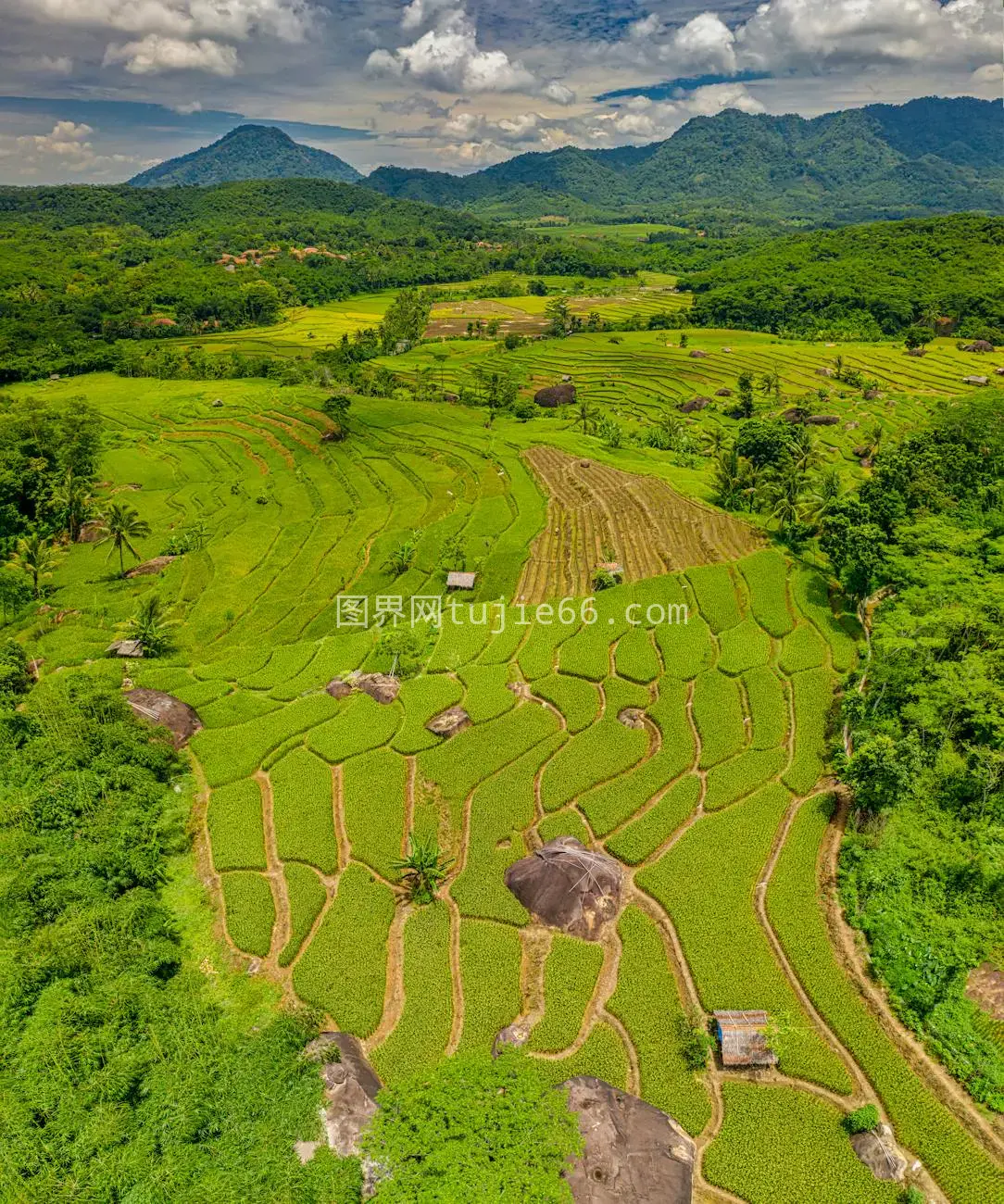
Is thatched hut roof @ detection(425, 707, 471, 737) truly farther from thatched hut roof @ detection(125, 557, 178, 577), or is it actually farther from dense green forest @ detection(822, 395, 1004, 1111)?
thatched hut roof @ detection(125, 557, 178, 577)

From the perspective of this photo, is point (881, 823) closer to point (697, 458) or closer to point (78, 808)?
point (78, 808)

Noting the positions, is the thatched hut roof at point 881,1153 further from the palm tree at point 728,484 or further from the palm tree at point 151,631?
the palm tree at point 728,484

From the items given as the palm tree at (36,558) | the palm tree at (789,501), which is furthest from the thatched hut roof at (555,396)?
the palm tree at (36,558)

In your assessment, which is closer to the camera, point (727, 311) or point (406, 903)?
point (406, 903)

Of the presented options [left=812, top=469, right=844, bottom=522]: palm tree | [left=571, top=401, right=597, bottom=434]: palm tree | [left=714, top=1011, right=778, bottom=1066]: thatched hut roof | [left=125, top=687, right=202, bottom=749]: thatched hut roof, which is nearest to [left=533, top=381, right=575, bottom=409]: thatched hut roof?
[left=571, top=401, right=597, bottom=434]: palm tree

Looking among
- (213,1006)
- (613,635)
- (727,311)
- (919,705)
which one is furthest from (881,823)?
(727,311)

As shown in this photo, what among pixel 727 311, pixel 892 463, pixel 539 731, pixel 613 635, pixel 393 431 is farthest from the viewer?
pixel 727 311
